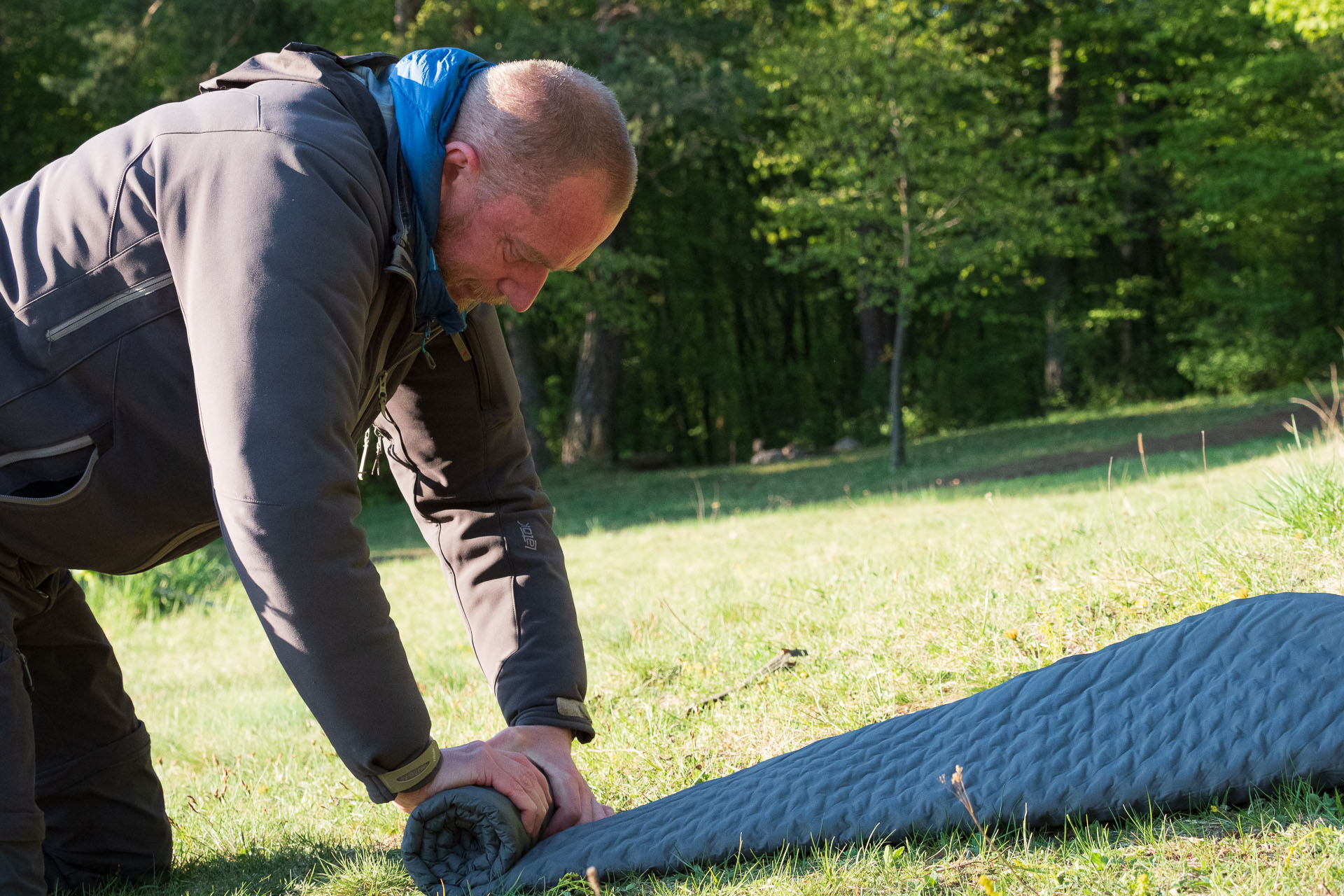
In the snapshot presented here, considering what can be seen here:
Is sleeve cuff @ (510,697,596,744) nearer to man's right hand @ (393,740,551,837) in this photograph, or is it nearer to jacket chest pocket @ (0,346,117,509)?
man's right hand @ (393,740,551,837)

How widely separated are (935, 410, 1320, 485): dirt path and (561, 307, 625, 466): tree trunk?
904 centimetres

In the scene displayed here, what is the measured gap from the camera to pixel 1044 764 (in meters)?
2.28

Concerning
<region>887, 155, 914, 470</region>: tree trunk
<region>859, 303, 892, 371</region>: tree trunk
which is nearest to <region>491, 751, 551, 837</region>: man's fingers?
<region>887, 155, 914, 470</region>: tree trunk

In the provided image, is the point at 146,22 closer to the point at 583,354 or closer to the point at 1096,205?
the point at 583,354

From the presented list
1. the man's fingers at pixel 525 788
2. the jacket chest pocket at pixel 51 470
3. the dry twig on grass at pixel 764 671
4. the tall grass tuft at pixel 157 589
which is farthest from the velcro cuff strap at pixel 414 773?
the tall grass tuft at pixel 157 589

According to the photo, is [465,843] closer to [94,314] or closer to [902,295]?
[94,314]

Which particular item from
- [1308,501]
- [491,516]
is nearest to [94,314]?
[491,516]

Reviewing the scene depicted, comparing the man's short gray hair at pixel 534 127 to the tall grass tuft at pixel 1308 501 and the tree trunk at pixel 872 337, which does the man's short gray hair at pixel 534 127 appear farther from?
the tree trunk at pixel 872 337

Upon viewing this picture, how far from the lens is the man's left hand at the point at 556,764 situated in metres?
2.55

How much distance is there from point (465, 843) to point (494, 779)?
16 centimetres

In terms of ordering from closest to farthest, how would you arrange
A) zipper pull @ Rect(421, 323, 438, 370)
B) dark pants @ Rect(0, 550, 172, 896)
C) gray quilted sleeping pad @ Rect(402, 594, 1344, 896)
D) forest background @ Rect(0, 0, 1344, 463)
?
gray quilted sleeping pad @ Rect(402, 594, 1344, 896) → zipper pull @ Rect(421, 323, 438, 370) → dark pants @ Rect(0, 550, 172, 896) → forest background @ Rect(0, 0, 1344, 463)

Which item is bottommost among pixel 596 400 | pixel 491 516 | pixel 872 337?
pixel 596 400

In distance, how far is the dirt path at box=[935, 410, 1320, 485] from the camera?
15.0 m

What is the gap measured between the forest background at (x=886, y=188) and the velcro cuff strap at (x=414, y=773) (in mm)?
14909
